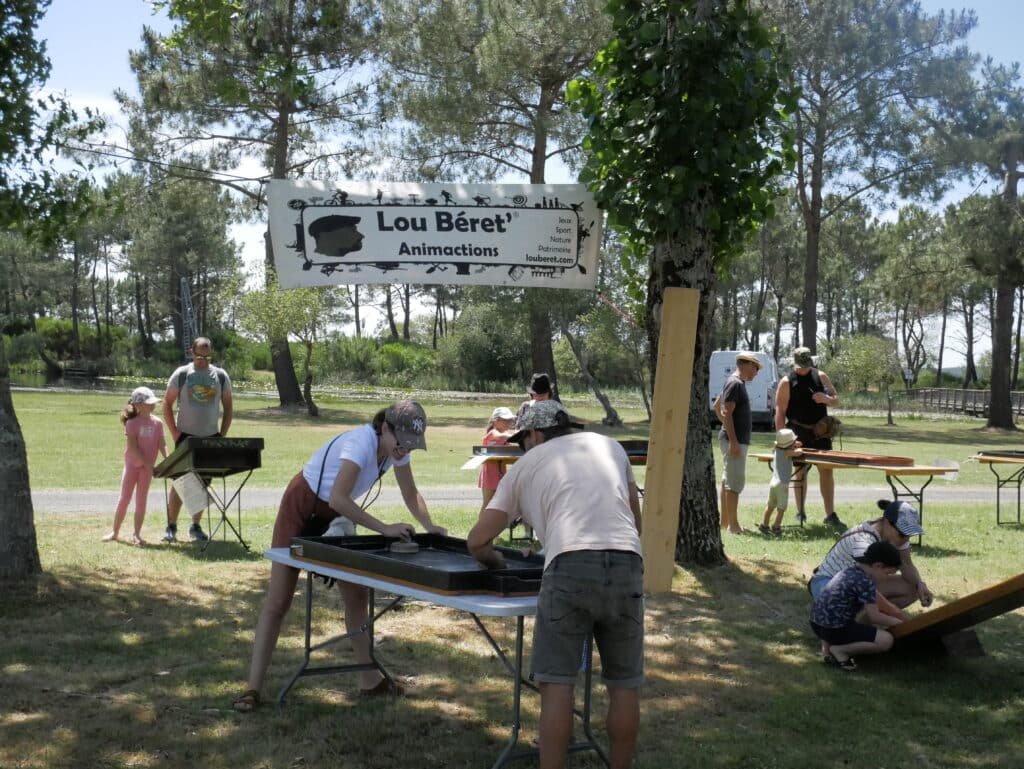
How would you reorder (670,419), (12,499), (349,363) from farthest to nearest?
(349,363)
(670,419)
(12,499)

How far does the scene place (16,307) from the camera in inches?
2921

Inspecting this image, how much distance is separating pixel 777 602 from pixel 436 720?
137 inches

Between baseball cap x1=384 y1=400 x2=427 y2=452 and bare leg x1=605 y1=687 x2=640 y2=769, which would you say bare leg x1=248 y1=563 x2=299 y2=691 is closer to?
→ baseball cap x1=384 y1=400 x2=427 y2=452

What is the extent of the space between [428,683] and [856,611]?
2.38 meters

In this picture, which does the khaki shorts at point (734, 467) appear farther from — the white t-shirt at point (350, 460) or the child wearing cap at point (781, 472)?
the white t-shirt at point (350, 460)

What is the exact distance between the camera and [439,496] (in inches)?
555

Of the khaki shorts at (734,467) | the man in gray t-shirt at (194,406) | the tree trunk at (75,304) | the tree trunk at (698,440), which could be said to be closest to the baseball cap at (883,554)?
the tree trunk at (698,440)

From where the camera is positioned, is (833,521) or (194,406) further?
(833,521)

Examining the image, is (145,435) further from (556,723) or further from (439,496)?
(556,723)

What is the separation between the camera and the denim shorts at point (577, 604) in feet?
12.8

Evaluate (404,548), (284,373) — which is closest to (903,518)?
(404,548)

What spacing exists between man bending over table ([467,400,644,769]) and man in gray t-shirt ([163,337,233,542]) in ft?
21.0

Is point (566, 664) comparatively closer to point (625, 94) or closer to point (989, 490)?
point (625, 94)

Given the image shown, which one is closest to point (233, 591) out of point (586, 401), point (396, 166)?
point (396, 166)
